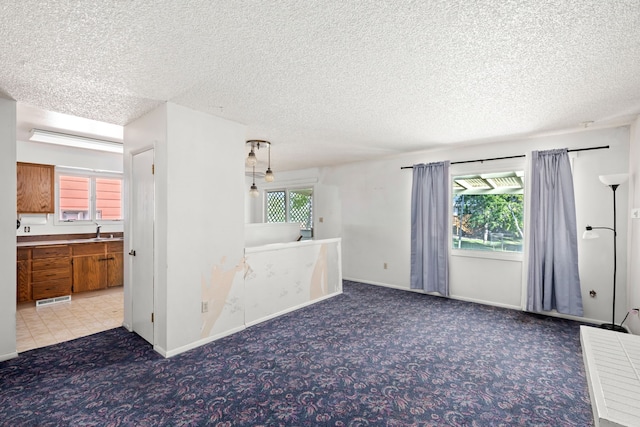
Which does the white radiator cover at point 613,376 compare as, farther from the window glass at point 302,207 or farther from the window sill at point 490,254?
the window glass at point 302,207

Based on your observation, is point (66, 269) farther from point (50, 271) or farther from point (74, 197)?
point (74, 197)

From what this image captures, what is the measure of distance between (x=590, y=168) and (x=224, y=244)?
14.4 feet

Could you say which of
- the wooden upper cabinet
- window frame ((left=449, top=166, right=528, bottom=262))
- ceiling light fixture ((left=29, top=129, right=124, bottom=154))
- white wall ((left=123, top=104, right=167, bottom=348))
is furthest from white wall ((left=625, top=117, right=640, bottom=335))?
the wooden upper cabinet

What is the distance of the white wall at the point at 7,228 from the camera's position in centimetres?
269

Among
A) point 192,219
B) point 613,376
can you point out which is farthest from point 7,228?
point 613,376

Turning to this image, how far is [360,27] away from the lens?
5.55 feet

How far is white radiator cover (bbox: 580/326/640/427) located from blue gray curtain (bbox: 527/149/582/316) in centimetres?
286

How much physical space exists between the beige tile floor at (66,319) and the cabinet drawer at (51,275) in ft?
1.21

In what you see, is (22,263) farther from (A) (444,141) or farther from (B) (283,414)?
(A) (444,141)

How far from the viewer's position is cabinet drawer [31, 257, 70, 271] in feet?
14.4

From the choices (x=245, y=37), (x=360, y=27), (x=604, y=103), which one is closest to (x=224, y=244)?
(x=245, y=37)

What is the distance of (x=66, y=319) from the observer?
3.79 meters

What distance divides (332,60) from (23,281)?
521cm

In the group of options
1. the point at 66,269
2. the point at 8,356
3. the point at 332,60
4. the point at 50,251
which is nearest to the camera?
the point at 332,60
